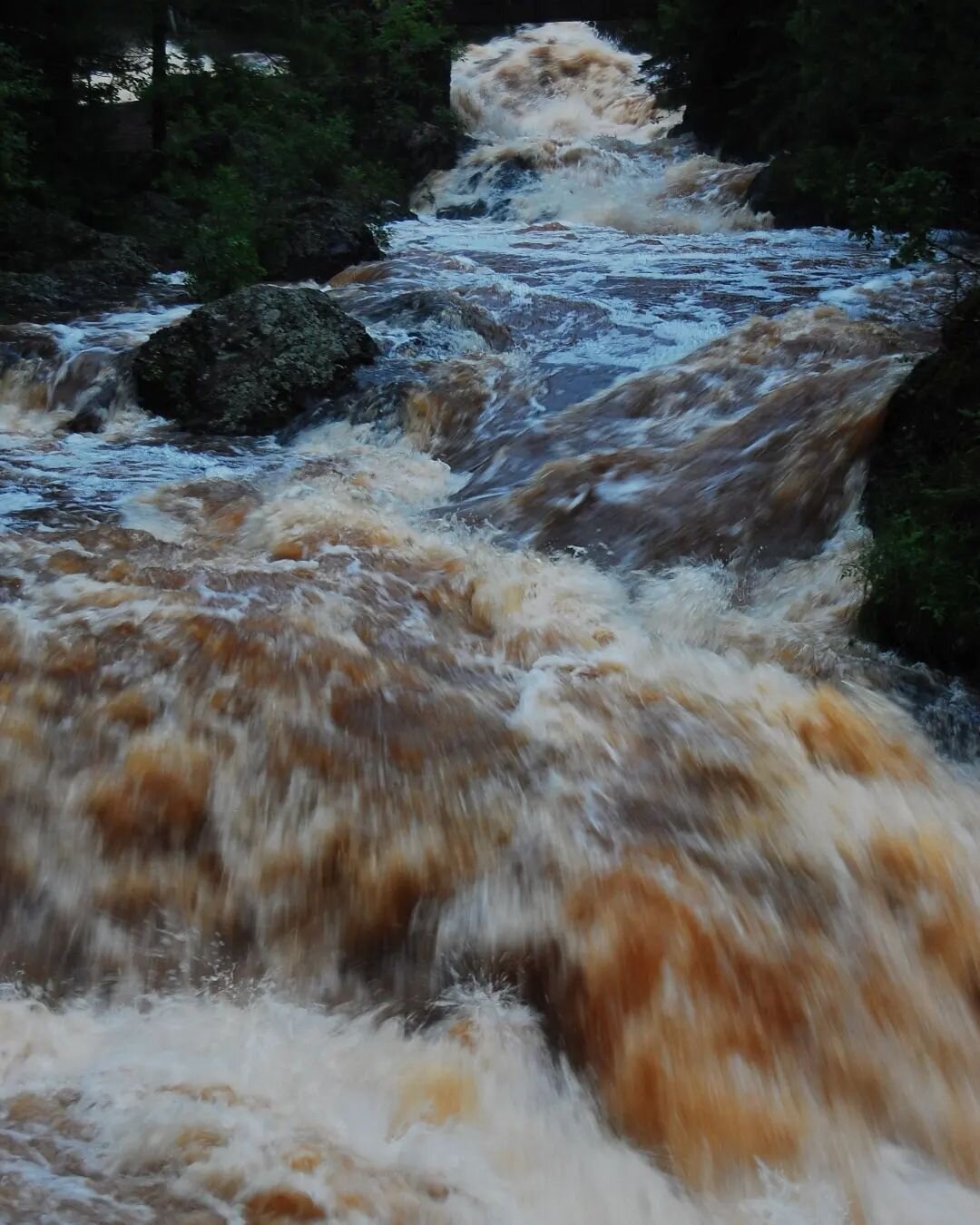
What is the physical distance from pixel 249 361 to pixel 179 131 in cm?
758

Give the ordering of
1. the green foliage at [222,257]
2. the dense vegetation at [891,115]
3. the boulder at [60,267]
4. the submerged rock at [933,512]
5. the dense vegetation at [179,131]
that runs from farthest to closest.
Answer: the dense vegetation at [179,131] → the green foliage at [222,257] → the boulder at [60,267] → the dense vegetation at [891,115] → the submerged rock at [933,512]

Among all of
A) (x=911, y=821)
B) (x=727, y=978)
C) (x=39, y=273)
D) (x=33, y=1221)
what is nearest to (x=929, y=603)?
(x=911, y=821)

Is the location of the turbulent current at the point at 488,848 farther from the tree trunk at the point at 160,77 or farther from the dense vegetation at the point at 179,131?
the tree trunk at the point at 160,77

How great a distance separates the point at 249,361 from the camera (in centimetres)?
744

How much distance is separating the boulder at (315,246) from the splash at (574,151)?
14.0 ft

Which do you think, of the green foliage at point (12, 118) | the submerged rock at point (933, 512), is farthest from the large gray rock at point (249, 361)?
the submerged rock at point (933, 512)

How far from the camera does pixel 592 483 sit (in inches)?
229

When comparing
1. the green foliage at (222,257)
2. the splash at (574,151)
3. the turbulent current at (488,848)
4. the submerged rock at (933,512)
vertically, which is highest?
the splash at (574,151)

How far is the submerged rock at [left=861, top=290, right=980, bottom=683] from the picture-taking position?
12.9 feet

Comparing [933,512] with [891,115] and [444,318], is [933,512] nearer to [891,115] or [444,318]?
[891,115]

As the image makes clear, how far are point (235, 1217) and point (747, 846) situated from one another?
71.7 inches

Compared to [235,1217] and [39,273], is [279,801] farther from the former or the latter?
[39,273]

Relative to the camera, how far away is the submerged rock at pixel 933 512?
155 inches

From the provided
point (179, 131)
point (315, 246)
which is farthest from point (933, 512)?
point (179, 131)
